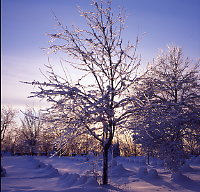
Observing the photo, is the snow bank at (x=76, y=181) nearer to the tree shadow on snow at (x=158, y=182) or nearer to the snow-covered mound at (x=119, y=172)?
the tree shadow on snow at (x=158, y=182)

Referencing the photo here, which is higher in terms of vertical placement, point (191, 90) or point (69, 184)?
point (191, 90)

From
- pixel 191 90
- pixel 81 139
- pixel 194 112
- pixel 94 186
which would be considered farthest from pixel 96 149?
pixel 191 90

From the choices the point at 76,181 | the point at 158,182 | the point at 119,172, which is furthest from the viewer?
the point at 119,172

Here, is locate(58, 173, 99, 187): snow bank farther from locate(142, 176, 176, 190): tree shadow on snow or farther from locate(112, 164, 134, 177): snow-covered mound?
locate(112, 164, 134, 177): snow-covered mound

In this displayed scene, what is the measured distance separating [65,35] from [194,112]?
6.98 meters

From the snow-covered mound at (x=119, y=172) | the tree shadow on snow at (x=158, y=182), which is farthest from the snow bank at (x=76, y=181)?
the snow-covered mound at (x=119, y=172)

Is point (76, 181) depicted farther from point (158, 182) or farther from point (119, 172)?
point (119, 172)

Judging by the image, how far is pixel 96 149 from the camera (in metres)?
8.29

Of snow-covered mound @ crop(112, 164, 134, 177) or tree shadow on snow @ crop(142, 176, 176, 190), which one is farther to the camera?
snow-covered mound @ crop(112, 164, 134, 177)

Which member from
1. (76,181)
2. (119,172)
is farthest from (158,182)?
(76,181)

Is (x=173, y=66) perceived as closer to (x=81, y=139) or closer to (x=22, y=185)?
(x=81, y=139)

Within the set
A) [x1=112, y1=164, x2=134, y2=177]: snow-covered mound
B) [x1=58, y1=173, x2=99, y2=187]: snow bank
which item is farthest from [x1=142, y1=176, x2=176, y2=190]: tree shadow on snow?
[x1=58, y1=173, x2=99, y2=187]: snow bank

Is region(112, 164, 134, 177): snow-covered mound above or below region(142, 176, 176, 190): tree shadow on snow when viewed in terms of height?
above

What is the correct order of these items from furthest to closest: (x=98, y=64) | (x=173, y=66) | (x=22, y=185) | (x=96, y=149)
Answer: (x=173, y=66), (x=96, y=149), (x=98, y=64), (x=22, y=185)
